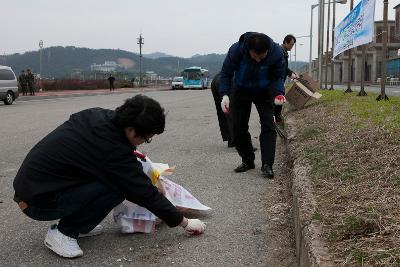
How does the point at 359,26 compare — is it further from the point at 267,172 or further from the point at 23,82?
the point at 23,82

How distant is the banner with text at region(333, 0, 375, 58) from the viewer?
11.5 metres

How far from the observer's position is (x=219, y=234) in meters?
3.72

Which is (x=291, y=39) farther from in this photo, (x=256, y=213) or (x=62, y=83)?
(x=62, y=83)

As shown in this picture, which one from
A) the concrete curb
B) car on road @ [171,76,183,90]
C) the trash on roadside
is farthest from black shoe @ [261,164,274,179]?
car on road @ [171,76,183,90]

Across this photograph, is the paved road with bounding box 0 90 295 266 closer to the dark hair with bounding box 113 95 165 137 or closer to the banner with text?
the dark hair with bounding box 113 95 165 137

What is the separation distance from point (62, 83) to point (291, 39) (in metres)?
37.2

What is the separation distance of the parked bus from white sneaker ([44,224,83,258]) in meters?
44.5

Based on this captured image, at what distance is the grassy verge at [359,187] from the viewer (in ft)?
8.20

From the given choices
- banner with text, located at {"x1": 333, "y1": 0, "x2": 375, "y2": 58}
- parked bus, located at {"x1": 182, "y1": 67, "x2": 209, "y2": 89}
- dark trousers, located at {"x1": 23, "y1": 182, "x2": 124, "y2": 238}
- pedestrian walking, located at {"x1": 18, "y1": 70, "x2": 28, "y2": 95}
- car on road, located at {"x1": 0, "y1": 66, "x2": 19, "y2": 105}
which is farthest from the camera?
parked bus, located at {"x1": 182, "y1": 67, "x2": 209, "y2": 89}

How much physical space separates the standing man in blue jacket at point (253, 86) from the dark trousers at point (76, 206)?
231 cm

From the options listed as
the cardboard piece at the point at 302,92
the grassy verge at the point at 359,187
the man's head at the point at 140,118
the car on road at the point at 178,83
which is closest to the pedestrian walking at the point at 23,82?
the car on road at the point at 178,83

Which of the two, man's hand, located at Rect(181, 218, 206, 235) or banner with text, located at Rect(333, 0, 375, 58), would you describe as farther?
banner with text, located at Rect(333, 0, 375, 58)

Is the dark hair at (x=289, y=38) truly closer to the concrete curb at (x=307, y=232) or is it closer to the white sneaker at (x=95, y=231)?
the concrete curb at (x=307, y=232)

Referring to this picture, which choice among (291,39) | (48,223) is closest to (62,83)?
(291,39)
